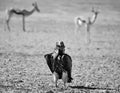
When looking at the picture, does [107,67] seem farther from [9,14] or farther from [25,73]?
[9,14]

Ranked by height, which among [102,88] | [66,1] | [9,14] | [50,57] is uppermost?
[66,1]

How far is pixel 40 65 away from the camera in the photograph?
10.6m

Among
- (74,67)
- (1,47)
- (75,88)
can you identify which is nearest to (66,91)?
(75,88)

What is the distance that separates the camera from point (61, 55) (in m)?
7.00

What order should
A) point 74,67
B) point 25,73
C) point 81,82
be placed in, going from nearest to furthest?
point 81,82 < point 25,73 < point 74,67

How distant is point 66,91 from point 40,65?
3546 mm

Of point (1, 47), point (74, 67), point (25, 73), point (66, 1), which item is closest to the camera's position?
point (25, 73)

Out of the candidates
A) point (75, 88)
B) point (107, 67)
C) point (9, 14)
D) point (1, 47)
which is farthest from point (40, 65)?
point (9, 14)

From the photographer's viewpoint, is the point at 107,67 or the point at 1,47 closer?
the point at 107,67

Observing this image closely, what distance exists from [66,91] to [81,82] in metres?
1.22

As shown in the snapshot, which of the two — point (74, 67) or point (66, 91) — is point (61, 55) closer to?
point (66, 91)

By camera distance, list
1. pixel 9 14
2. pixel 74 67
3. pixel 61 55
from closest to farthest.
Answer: pixel 61 55 → pixel 74 67 → pixel 9 14

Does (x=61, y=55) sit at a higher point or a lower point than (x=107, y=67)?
higher

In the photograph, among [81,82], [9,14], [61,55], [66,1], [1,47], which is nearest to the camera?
[61,55]
